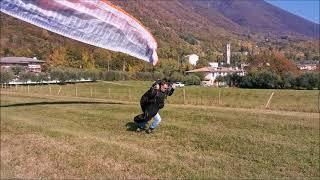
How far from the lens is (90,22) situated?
275 inches

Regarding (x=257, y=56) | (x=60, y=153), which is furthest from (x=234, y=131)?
(x=257, y=56)

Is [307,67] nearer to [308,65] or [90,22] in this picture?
[308,65]

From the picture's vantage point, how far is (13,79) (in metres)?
98.2

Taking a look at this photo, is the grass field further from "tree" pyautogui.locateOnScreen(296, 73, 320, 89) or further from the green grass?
"tree" pyautogui.locateOnScreen(296, 73, 320, 89)

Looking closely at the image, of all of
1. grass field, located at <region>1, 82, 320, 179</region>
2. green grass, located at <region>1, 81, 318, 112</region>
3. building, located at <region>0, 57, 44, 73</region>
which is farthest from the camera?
building, located at <region>0, 57, 44, 73</region>

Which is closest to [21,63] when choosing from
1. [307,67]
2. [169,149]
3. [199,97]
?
[307,67]

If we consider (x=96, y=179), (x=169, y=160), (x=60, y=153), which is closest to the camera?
(x=96, y=179)

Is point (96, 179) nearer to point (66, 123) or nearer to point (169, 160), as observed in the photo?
point (169, 160)

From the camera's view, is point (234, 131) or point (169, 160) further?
point (234, 131)

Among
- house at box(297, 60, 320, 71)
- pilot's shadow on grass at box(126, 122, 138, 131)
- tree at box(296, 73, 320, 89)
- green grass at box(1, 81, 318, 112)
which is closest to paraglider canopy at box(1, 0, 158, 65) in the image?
pilot's shadow on grass at box(126, 122, 138, 131)

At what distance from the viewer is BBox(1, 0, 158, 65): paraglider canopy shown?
616 centimetres

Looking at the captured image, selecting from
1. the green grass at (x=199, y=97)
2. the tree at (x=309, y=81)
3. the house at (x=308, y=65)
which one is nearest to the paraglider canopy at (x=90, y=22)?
the green grass at (x=199, y=97)

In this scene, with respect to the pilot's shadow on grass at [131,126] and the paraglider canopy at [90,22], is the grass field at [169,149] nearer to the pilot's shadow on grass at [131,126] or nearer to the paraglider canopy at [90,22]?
the pilot's shadow on grass at [131,126]

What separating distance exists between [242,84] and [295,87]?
46.5 ft
